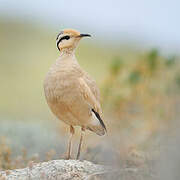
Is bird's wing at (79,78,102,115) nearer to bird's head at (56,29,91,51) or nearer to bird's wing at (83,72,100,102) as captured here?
bird's wing at (83,72,100,102)

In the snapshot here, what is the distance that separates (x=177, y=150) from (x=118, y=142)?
4.53 metres

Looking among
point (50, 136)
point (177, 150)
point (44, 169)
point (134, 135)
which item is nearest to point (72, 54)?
point (44, 169)

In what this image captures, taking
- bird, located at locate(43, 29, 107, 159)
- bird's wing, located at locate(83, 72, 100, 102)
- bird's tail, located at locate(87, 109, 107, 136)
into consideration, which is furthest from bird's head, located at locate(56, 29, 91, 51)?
bird's tail, located at locate(87, 109, 107, 136)

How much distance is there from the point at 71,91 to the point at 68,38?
89cm

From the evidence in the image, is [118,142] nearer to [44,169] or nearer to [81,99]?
[81,99]

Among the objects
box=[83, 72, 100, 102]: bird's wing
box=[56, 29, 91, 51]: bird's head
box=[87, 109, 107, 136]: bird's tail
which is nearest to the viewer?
box=[83, 72, 100, 102]: bird's wing

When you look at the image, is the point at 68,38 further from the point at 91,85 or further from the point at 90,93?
the point at 90,93

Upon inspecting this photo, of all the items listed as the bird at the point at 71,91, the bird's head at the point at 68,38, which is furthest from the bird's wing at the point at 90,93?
the bird's head at the point at 68,38

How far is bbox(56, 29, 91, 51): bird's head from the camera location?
7.28 m

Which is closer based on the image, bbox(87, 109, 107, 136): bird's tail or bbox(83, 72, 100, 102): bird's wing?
bbox(83, 72, 100, 102): bird's wing

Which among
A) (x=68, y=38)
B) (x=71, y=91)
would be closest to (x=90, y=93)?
(x=71, y=91)

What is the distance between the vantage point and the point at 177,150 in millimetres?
5215

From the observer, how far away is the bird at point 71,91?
22.0 feet

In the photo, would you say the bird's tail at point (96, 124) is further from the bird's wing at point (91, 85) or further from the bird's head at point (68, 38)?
the bird's head at point (68, 38)
